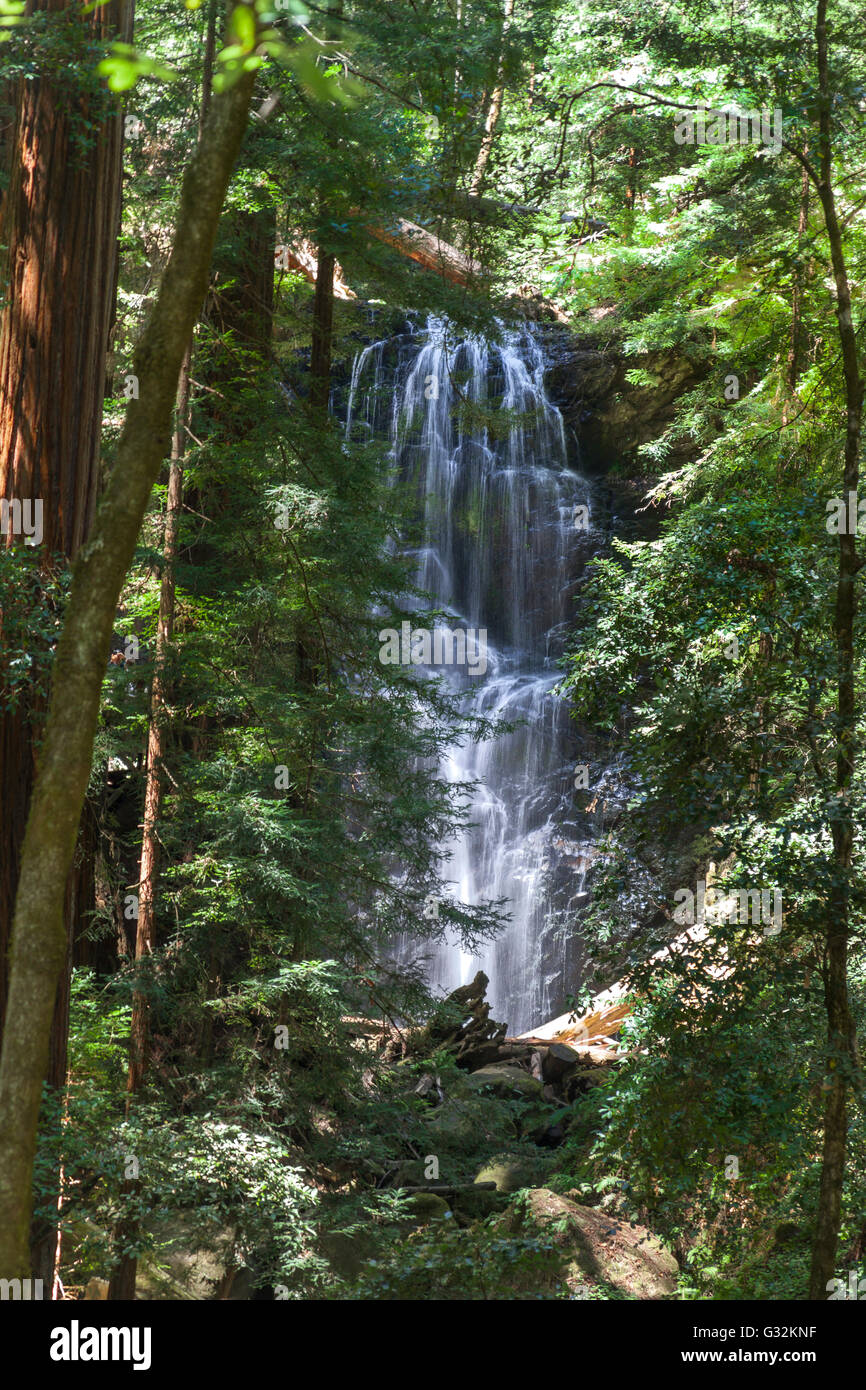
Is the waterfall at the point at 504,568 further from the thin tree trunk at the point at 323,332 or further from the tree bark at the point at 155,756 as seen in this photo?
the tree bark at the point at 155,756

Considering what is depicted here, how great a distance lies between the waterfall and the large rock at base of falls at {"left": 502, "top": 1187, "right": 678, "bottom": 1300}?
26.6ft

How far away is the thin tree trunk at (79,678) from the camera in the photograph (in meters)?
2.50

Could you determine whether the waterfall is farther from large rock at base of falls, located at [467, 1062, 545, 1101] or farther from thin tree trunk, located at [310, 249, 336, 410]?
thin tree trunk, located at [310, 249, 336, 410]

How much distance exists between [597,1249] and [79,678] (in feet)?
21.0

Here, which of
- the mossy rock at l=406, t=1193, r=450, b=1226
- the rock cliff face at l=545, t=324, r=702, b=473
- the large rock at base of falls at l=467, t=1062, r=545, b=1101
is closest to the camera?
the mossy rock at l=406, t=1193, r=450, b=1226

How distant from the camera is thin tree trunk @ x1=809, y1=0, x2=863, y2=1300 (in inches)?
196

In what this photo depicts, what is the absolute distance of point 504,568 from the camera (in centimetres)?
1925

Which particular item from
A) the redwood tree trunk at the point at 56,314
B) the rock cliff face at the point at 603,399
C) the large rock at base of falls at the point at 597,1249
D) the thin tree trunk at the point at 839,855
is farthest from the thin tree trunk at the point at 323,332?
the rock cliff face at the point at 603,399

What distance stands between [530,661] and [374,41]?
11.6 meters

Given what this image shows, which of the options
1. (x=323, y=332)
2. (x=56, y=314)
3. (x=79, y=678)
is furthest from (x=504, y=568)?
(x=79, y=678)

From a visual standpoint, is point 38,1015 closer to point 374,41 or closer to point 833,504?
point 833,504

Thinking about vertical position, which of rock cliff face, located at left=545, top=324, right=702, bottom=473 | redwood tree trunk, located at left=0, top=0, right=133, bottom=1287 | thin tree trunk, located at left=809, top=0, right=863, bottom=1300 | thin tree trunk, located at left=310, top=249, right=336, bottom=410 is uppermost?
rock cliff face, located at left=545, top=324, right=702, bottom=473

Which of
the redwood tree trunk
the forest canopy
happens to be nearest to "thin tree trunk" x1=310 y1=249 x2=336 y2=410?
the forest canopy

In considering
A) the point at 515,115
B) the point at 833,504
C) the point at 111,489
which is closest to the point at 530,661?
the point at 515,115
